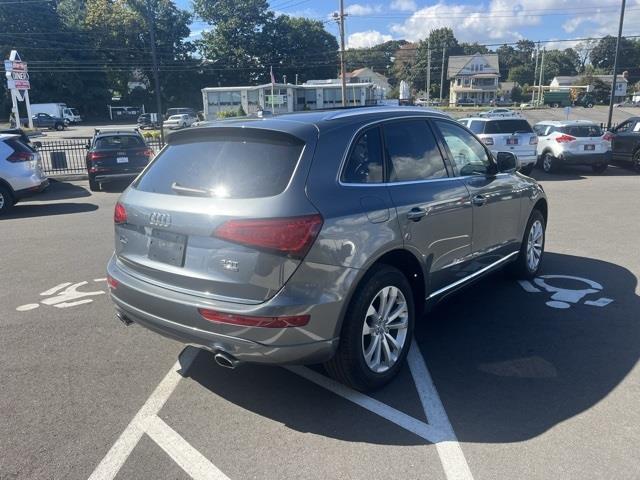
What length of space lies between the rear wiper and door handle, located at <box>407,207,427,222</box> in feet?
4.48

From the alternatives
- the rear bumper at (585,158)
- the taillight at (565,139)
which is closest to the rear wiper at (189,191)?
the rear bumper at (585,158)

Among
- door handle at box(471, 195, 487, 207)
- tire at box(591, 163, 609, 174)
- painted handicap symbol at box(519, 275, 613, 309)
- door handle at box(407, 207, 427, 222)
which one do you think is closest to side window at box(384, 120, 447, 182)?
door handle at box(407, 207, 427, 222)

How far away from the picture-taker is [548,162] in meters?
16.5

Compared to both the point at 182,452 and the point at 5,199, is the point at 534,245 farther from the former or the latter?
the point at 5,199

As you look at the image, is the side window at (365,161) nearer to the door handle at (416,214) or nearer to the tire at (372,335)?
the door handle at (416,214)

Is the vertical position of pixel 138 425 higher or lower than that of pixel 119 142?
lower

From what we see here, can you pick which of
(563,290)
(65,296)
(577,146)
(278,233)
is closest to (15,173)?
(65,296)

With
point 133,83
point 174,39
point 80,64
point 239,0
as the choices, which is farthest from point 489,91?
point 80,64

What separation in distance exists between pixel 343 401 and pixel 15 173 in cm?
1007

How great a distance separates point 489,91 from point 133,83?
215 ft

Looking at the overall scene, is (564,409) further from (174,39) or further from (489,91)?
(489,91)

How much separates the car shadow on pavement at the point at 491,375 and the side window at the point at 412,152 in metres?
1.40

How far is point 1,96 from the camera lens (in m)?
67.8

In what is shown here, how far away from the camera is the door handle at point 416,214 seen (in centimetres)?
366
